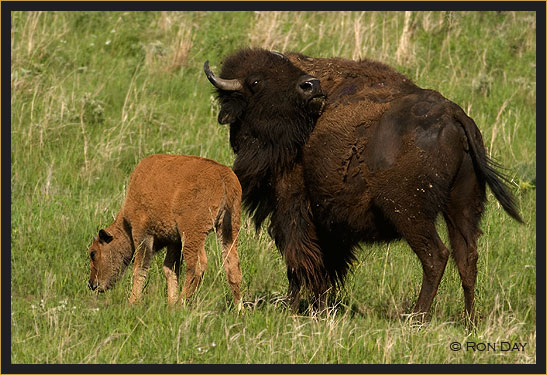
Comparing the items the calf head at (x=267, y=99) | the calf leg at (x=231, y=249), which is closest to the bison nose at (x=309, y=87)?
the calf head at (x=267, y=99)

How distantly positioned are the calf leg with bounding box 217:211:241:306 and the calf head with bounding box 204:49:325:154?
0.70 meters

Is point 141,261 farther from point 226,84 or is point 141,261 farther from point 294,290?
point 226,84

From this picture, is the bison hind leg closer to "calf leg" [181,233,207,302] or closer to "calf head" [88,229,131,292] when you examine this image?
"calf leg" [181,233,207,302]

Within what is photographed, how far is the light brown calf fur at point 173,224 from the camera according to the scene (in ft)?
22.8

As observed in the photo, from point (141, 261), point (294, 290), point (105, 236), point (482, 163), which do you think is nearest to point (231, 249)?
point (141, 261)

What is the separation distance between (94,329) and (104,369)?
677 mm

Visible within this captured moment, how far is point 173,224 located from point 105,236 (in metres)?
0.74

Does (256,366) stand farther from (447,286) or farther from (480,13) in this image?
(480,13)

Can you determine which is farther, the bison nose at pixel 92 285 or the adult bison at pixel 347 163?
the bison nose at pixel 92 285

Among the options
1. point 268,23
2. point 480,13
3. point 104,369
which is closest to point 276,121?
point 104,369

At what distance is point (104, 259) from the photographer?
7547mm

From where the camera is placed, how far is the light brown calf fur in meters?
6.94

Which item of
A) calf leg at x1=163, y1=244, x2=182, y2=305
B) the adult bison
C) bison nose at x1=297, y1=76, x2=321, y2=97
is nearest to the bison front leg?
the adult bison

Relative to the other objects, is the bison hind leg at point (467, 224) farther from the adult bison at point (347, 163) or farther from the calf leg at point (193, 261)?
the calf leg at point (193, 261)
